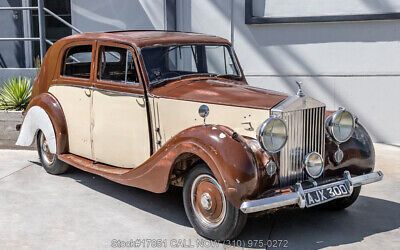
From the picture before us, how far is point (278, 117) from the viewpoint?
12.8 ft

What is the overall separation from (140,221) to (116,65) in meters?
1.58

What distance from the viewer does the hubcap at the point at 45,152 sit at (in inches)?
237

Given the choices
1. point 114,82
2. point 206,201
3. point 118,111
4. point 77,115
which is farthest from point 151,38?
point 206,201

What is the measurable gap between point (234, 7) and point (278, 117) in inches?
178

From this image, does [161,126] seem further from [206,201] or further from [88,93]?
[88,93]

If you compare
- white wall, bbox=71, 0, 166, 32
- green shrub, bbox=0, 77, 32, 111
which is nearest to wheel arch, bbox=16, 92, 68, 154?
green shrub, bbox=0, 77, 32, 111

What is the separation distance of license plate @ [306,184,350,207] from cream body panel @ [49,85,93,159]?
8.19 feet

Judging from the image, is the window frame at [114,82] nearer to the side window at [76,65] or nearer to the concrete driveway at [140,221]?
the side window at [76,65]

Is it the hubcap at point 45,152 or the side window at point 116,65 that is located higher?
the side window at point 116,65

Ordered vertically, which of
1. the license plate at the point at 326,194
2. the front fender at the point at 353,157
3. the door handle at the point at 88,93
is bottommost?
the license plate at the point at 326,194

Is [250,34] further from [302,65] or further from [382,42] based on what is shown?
[382,42]

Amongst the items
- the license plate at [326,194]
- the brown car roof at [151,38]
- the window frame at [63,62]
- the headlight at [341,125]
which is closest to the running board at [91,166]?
the window frame at [63,62]

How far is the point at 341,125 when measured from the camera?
4.36 meters

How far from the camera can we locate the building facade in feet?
24.5
